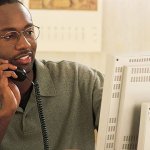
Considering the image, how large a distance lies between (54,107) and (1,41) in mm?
A: 373

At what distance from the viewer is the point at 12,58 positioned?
149 cm

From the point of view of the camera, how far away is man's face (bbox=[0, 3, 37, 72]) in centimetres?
148

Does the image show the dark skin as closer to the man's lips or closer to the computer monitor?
the man's lips

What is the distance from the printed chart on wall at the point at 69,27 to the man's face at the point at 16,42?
0.76m

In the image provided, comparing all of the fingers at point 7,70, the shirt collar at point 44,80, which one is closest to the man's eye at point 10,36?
the fingers at point 7,70

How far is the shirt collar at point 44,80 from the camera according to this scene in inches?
64.1

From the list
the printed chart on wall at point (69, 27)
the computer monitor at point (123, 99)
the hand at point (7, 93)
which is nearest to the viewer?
the computer monitor at point (123, 99)

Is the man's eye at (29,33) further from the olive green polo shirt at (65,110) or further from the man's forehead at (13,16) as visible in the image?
the olive green polo shirt at (65,110)

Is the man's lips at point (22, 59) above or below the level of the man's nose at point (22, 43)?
below

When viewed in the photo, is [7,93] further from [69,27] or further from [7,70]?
[69,27]

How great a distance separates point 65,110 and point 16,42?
39 centimetres

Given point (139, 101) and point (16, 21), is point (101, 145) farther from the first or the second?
point (16, 21)

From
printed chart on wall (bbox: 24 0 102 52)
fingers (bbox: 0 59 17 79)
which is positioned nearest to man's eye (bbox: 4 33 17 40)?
fingers (bbox: 0 59 17 79)

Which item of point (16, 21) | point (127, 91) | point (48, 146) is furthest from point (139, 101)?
point (16, 21)
